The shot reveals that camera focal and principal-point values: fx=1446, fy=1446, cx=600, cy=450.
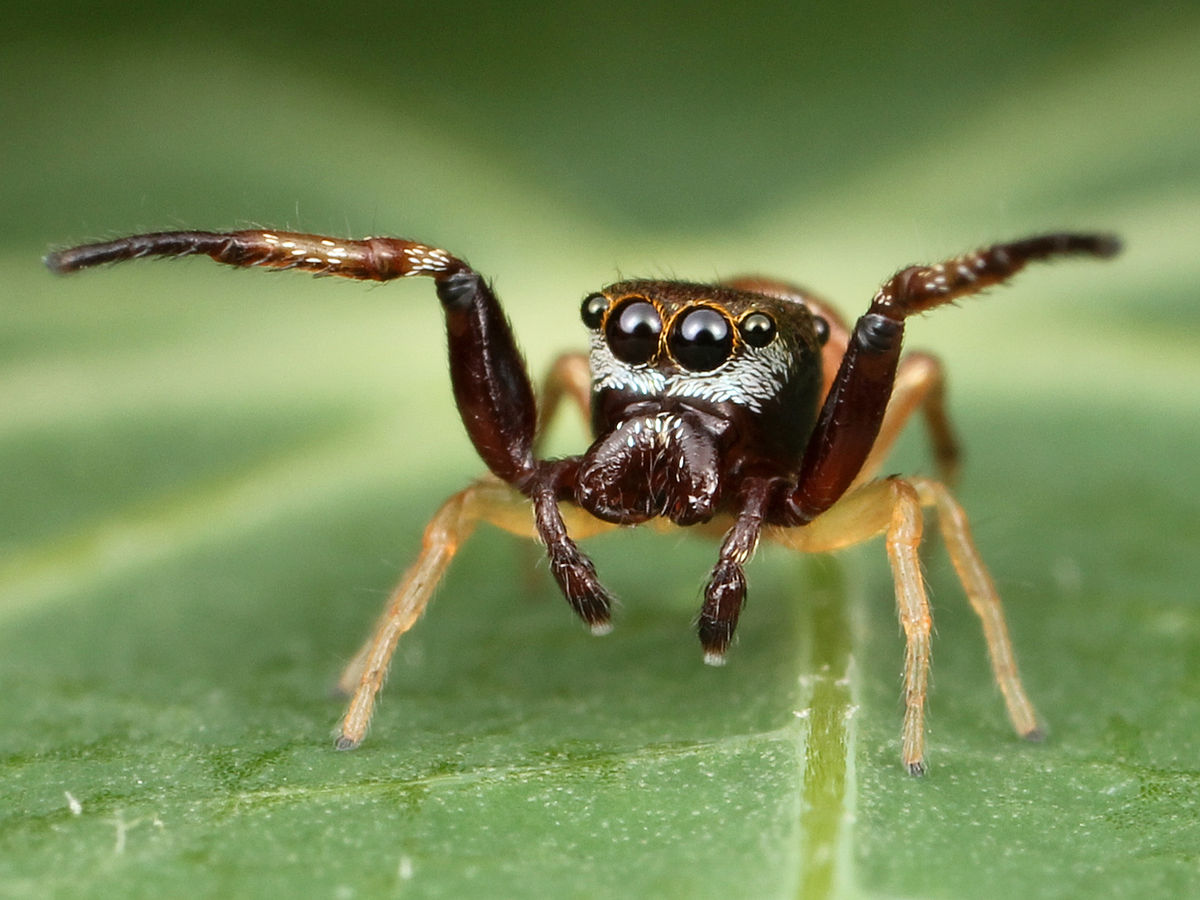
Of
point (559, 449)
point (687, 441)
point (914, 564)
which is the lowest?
point (559, 449)

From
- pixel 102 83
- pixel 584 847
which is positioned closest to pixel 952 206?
pixel 102 83

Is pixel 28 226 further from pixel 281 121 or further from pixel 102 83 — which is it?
pixel 281 121

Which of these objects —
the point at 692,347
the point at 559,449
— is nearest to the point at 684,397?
the point at 692,347

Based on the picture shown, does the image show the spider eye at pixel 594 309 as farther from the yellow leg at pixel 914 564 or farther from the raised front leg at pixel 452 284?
the yellow leg at pixel 914 564

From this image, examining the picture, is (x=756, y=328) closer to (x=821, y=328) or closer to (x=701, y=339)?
(x=701, y=339)

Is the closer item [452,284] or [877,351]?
[877,351]

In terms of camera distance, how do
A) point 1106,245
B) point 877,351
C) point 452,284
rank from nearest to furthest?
point 1106,245, point 877,351, point 452,284
